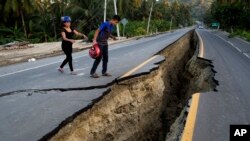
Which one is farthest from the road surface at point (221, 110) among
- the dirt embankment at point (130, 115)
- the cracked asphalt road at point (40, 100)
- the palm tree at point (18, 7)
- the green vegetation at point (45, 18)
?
the palm tree at point (18, 7)

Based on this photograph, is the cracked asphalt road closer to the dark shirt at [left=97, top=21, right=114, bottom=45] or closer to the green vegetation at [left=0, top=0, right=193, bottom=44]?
the dark shirt at [left=97, top=21, right=114, bottom=45]

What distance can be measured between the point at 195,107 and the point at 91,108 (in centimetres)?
205

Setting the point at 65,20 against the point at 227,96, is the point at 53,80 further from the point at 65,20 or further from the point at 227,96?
the point at 227,96

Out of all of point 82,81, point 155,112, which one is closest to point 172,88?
point 155,112

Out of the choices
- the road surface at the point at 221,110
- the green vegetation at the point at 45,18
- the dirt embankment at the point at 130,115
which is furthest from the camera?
the green vegetation at the point at 45,18

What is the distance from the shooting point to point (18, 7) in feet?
139

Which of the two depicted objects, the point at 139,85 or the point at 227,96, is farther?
the point at 139,85

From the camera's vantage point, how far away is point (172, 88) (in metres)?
13.5

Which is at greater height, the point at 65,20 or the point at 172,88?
the point at 65,20

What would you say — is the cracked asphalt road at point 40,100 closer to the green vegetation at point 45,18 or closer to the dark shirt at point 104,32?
the dark shirt at point 104,32

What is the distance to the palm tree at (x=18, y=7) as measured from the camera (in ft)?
134

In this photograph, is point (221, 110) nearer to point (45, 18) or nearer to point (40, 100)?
point (40, 100)

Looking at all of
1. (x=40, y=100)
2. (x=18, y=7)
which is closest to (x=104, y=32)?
(x=40, y=100)

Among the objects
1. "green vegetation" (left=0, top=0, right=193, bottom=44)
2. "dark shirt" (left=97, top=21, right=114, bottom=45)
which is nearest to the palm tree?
"green vegetation" (left=0, top=0, right=193, bottom=44)
